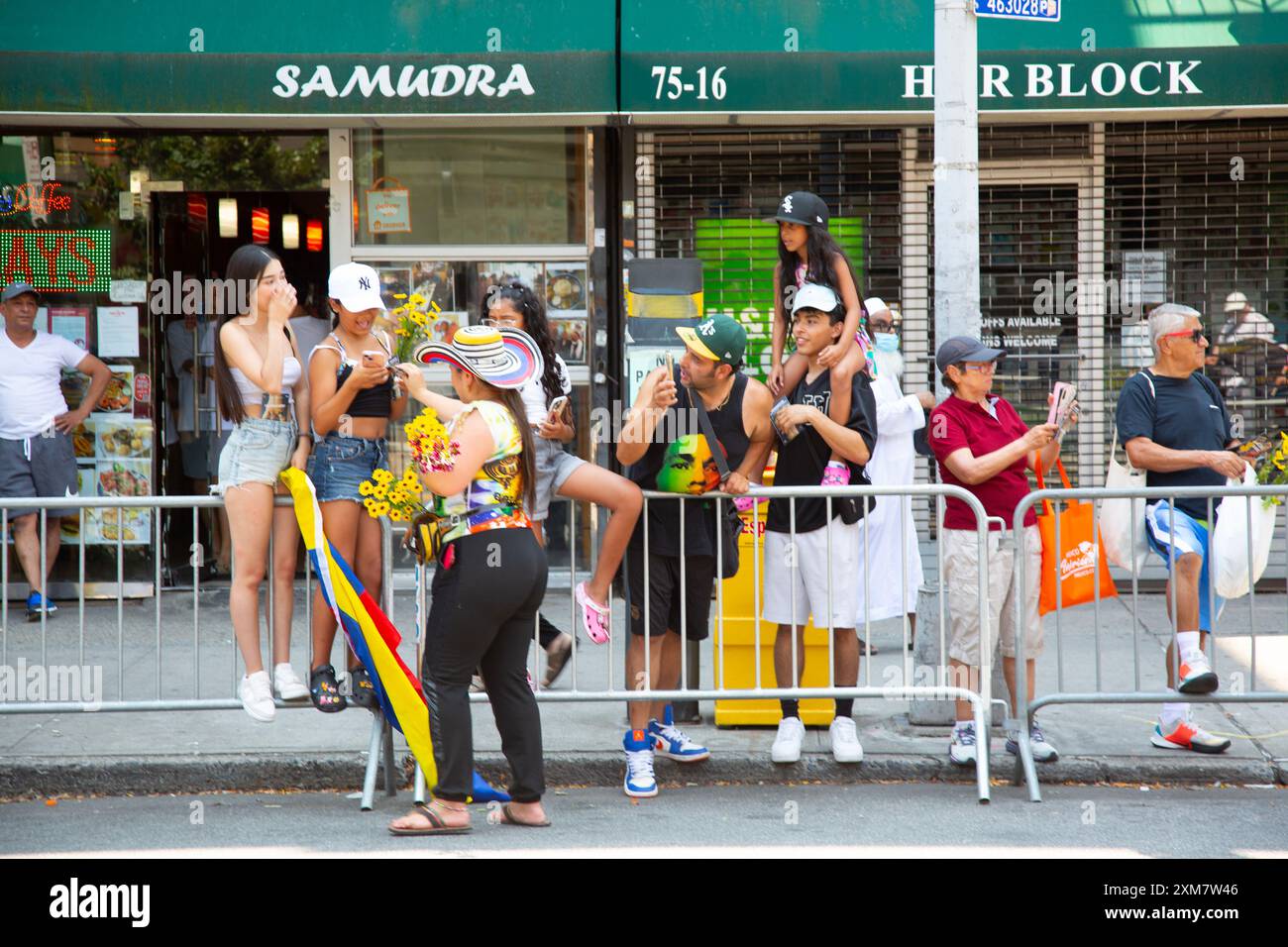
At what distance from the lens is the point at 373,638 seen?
5996mm

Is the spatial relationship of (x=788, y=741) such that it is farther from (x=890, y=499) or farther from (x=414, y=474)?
(x=414, y=474)

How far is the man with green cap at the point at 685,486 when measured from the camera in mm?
6324

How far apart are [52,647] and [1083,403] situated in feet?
23.1

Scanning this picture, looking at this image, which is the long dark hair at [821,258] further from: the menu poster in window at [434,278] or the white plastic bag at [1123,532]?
the menu poster in window at [434,278]

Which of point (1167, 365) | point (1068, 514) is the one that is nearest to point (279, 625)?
point (1068, 514)

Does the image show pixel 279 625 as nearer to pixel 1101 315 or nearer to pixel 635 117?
pixel 635 117

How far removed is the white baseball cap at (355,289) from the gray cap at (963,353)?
8.32 ft

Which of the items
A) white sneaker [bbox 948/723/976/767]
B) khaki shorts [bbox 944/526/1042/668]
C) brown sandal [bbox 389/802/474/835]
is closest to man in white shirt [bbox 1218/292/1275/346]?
khaki shorts [bbox 944/526/1042/668]

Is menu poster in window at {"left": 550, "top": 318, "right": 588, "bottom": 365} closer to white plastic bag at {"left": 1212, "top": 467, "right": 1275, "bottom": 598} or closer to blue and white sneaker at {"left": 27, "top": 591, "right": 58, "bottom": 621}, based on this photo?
blue and white sneaker at {"left": 27, "top": 591, "right": 58, "bottom": 621}

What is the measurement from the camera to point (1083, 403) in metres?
10.6

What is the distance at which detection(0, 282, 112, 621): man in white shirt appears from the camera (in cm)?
972

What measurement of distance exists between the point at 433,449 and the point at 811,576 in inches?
78.7

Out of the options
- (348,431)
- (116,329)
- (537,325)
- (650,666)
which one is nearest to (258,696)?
(348,431)

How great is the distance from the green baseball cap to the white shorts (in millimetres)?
893
